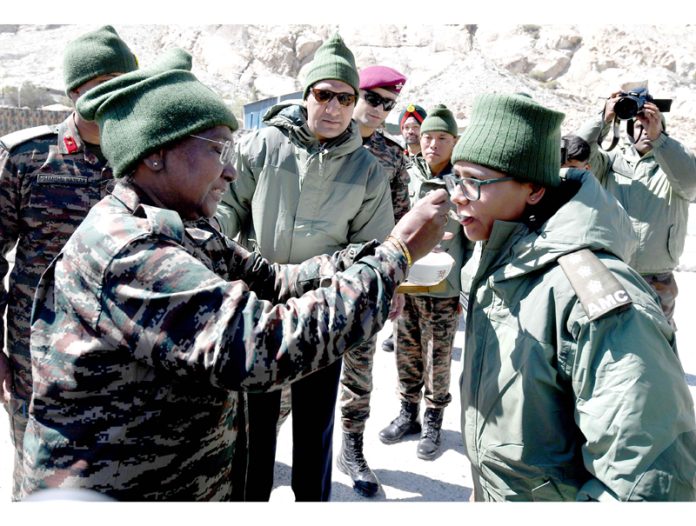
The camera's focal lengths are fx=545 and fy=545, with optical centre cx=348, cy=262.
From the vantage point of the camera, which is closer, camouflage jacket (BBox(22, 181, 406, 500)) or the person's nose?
camouflage jacket (BBox(22, 181, 406, 500))

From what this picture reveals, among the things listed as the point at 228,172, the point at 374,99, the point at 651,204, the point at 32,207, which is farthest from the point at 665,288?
the point at 32,207

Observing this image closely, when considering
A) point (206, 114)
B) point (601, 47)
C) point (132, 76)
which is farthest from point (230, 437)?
point (601, 47)

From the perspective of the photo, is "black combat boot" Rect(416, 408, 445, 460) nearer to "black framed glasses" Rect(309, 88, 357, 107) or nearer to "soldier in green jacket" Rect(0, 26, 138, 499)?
"black framed glasses" Rect(309, 88, 357, 107)

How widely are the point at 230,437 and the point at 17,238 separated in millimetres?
1790

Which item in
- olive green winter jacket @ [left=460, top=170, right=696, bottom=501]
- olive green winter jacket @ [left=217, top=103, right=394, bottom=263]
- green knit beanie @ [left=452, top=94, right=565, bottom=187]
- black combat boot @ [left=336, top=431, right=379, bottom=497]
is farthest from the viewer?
black combat boot @ [left=336, top=431, right=379, bottom=497]

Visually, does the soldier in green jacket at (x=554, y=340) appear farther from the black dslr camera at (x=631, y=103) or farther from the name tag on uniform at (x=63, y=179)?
the black dslr camera at (x=631, y=103)

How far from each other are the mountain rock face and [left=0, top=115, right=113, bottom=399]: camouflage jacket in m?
27.2

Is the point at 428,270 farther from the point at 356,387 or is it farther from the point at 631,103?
the point at 631,103

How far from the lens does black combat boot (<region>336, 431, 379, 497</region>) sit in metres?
3.36

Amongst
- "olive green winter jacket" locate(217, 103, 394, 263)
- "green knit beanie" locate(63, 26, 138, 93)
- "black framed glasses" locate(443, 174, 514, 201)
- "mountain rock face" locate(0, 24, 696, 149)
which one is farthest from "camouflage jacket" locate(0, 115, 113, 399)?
"mountain rock face" locate(0, 24, 696, 149)

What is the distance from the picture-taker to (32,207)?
261 centimetres

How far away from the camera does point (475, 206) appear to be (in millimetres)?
1851

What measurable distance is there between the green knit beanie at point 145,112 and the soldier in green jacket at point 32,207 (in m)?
1.25

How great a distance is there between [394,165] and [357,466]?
7.46 ft
